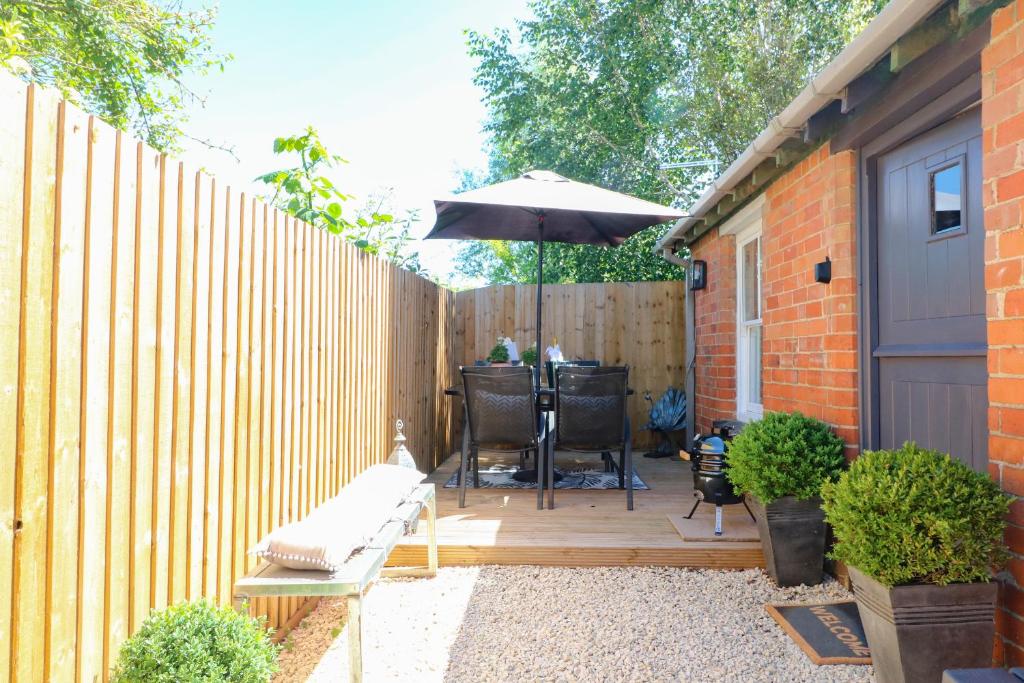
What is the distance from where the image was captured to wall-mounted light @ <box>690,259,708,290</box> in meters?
6.04

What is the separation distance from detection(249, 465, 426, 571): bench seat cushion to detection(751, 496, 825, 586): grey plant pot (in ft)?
5.71

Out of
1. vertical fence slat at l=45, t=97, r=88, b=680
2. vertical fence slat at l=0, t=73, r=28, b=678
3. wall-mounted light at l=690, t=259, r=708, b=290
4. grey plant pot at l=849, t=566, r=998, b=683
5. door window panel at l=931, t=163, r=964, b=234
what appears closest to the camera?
vertical fence slat at l=0, t=73, r=28, b=678

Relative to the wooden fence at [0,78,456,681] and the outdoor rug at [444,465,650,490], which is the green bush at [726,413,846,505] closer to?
the outdoor rug at [444,465,650,490]

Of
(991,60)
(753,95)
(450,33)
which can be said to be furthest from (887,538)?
(450,33)

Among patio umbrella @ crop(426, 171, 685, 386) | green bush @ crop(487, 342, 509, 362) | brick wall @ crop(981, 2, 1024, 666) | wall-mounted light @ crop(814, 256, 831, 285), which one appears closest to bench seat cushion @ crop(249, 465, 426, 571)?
brick wall @ crop(981, 2, 1024, 666)

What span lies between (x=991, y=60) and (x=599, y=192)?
111 inches

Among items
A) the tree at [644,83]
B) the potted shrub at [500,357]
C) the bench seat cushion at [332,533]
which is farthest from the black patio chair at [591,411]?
the tree at [644,83]

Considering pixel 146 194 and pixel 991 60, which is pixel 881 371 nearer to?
pixel 991 60

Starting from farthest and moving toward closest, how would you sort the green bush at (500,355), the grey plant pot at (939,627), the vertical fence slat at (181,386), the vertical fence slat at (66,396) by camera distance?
the green bush at (500,355), the grey plant pot at (939,627), the vertical fence slat at (181,386), the vertical fence slat at (66,396)

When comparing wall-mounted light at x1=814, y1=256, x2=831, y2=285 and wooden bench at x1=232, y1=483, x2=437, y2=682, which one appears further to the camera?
wall-mounted light at x1=814, y1=256, x2=831, y2=285

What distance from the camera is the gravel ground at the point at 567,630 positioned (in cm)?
236

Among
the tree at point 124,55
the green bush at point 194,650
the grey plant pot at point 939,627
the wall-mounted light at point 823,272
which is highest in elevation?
the tree at point 124,55

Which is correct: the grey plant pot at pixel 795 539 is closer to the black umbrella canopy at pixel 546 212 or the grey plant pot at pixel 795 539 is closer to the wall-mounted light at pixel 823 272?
the wall-mounted light at pixel 823 272

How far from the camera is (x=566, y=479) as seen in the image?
509 centimetres
